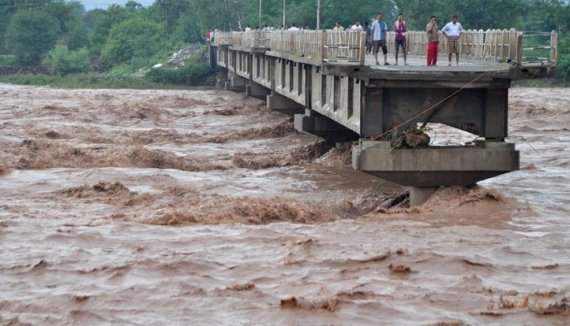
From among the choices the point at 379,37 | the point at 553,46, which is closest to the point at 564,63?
the point at 379,37

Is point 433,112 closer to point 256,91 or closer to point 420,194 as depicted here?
point 420,194

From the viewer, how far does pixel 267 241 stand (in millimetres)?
16781

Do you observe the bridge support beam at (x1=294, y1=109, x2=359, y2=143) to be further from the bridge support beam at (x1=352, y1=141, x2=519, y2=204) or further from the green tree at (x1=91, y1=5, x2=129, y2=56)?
the green tree at (x1=91, y1=5, x2=129, y2=56)

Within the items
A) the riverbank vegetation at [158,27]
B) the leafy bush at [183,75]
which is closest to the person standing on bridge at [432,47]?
the riverbank vegetation at [158,27]

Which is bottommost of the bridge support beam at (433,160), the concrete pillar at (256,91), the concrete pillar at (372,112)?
the concrete pillar at (256,91)

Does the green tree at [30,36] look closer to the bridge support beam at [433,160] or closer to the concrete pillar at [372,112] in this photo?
the concrete pillar at [372,112]

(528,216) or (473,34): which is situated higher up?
(473,34)

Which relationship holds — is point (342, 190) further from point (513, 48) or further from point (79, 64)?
point (79, 64)

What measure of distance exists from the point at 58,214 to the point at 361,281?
779 centimetres

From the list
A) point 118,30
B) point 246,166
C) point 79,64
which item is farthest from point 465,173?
point 118,30

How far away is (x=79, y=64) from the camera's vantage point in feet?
312

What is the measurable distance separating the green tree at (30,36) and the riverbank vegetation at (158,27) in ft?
0.34

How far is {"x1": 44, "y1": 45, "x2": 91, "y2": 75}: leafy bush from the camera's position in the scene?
92.6 m

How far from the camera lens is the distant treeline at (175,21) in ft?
262
